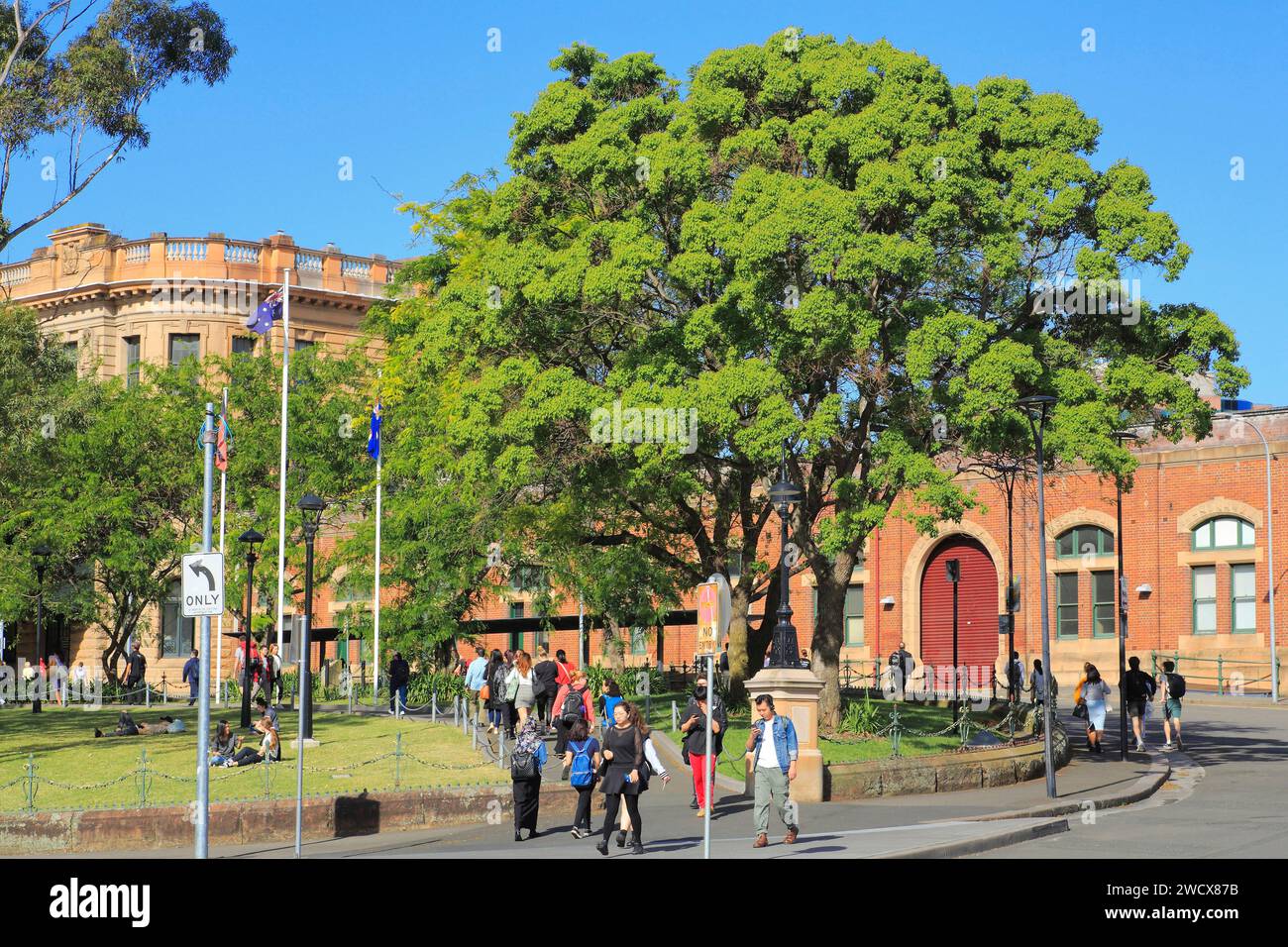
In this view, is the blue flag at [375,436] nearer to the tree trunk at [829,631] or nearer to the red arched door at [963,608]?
the tree trunk at [829,631]

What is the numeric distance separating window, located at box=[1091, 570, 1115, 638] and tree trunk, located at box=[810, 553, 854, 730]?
21.6 meters

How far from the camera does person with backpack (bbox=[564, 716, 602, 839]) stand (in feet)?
64.0

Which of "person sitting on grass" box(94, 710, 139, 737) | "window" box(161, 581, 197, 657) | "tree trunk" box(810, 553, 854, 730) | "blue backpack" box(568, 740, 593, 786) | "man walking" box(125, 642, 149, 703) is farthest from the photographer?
"window" box(161, 581, 197, 657)

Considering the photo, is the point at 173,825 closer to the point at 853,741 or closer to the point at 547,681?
the point at 547,681

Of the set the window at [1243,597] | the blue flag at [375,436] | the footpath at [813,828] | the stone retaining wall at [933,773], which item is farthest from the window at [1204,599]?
Answer: the blue flag at [375,436]

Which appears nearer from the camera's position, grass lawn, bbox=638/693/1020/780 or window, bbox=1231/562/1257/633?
grass lawn, bbox=638/693/1020/780

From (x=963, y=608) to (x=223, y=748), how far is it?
30612 millimetres

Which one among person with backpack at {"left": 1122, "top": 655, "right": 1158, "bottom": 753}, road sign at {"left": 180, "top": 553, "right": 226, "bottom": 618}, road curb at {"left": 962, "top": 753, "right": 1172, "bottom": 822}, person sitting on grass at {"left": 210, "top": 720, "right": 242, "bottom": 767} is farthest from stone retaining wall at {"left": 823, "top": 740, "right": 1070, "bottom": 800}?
person sitting on grass at {"left": 210, "top": 720, "right": 242, "bottom": 767}

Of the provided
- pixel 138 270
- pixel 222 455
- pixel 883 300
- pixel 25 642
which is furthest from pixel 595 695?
pixel 25 642

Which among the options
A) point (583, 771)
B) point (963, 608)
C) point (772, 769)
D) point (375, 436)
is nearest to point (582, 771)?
point (583, 771)

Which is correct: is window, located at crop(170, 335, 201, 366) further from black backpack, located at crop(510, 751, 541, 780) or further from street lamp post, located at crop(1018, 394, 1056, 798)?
black backpack, located at crop(510, 751, 541, 780)

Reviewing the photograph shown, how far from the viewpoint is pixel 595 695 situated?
37.5 metres

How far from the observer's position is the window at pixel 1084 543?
1891 inches

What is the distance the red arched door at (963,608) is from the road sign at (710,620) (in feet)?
121
